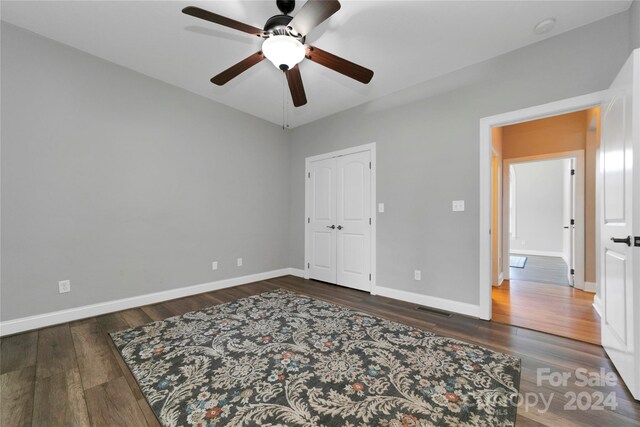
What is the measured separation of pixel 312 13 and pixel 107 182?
2.85 m

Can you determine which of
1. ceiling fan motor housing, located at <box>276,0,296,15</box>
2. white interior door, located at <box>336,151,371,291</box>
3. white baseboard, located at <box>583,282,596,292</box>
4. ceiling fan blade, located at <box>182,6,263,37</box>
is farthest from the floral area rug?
white baseboard, located at <box>583,282,596,292</box>

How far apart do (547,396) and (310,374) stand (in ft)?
4.85

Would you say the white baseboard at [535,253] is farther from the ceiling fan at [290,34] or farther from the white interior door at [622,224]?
the ceiling fan at [290,34]

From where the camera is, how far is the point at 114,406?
1501 millimetres

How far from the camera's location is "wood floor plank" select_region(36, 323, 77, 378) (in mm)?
1869

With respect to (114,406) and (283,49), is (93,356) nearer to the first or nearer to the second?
(114,406)

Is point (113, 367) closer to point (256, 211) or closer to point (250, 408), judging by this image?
point (250, 408)

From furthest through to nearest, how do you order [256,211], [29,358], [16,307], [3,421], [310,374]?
[256,211]
[16,307]
[29,358]
[310,374]
[3,421]

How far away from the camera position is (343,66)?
2035 millimetres

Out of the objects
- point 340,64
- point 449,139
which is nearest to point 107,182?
point 340,64

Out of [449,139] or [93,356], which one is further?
[449,139]

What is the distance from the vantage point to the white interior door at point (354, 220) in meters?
3.80

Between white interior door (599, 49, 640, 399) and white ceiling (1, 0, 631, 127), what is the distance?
3.09 ft

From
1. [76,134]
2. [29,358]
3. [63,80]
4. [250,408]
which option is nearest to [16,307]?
[29,358]
